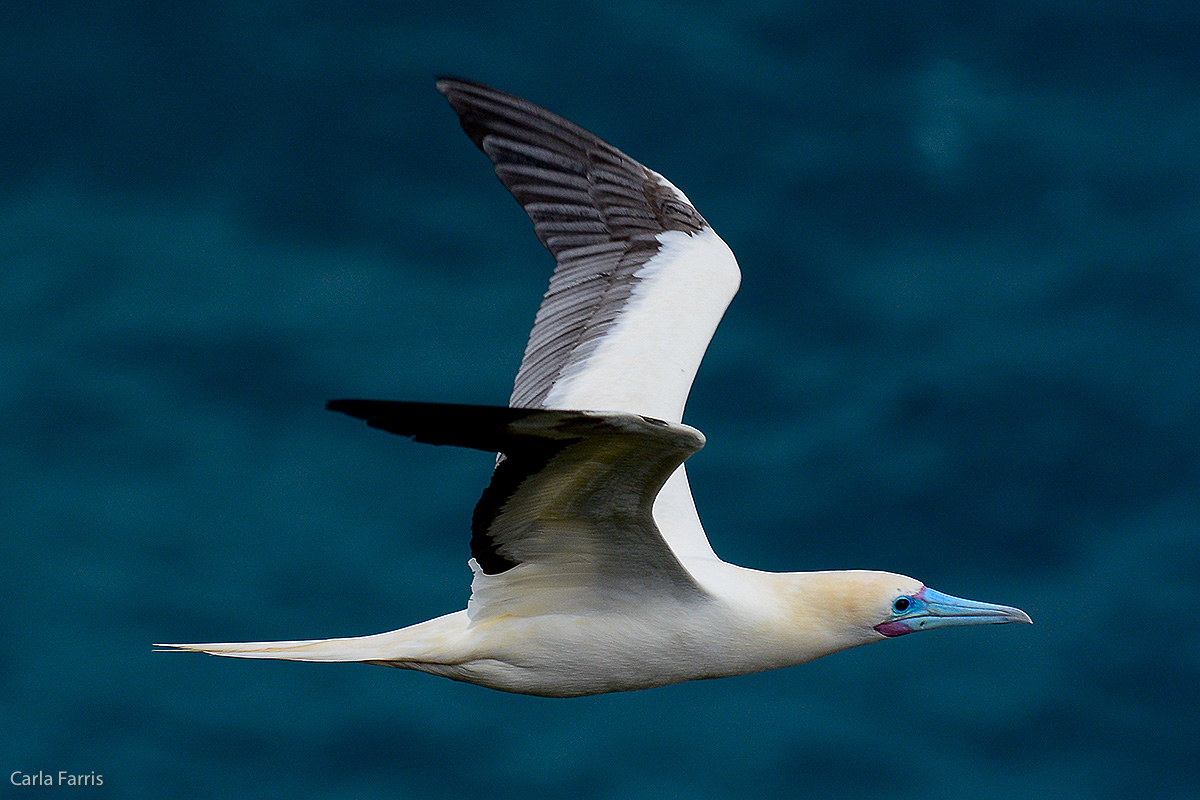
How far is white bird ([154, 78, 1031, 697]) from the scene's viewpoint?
698 cm

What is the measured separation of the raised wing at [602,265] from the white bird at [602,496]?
1 cm

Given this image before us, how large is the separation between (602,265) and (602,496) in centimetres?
319

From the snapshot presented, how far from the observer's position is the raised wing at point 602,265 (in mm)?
9602

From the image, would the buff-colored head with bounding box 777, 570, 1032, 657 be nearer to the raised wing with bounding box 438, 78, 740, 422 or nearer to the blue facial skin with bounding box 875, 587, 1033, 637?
the blue facial skin with bounding box 875, 587, 1033, 637

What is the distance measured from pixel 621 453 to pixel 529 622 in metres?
1.64

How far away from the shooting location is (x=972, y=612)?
8.52 meters

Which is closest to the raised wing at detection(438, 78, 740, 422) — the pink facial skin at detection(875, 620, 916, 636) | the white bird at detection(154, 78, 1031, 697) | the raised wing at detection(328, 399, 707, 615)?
the white bird at detection(154, 78, 1031, 697)

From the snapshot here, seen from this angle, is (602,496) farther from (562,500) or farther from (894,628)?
(894,628)

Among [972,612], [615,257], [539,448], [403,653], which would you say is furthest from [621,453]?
[615,257]

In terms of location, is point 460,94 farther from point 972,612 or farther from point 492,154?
point 972,612

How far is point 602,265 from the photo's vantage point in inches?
406

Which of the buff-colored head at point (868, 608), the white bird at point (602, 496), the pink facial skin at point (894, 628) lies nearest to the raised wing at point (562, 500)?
the white bird at point (602, 496)

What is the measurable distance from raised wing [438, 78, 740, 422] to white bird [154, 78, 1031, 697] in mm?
12

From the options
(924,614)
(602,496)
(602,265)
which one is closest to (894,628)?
(924,614)
